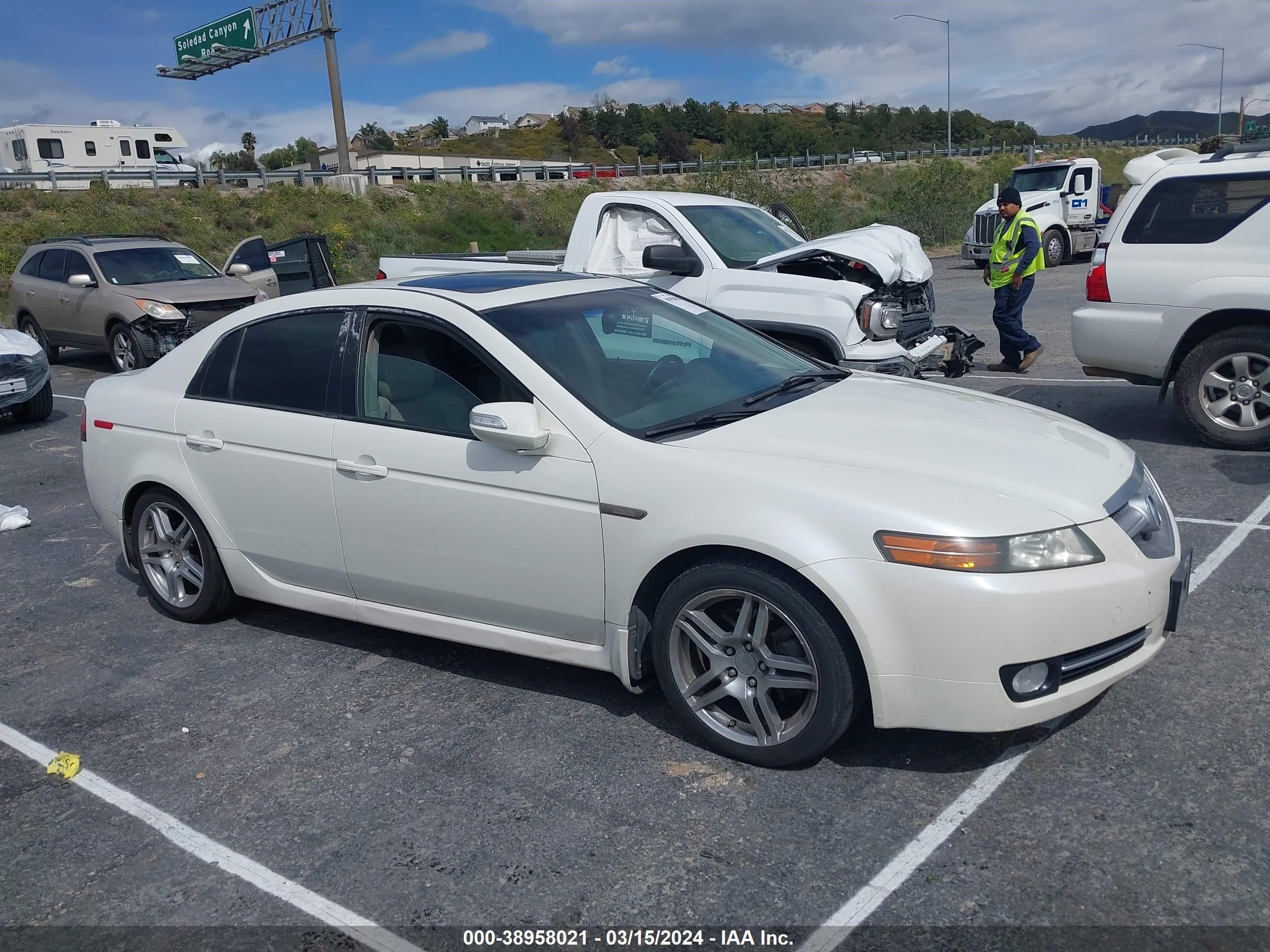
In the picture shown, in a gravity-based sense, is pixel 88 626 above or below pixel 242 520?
below

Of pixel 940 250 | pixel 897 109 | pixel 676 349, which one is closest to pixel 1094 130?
pixel 897 109

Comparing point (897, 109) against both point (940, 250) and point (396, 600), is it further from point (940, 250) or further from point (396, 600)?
point (396, 600)

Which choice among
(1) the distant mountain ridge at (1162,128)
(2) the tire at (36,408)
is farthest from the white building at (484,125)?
(2) the tire at (36,408)

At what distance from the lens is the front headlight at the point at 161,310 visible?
528 inches

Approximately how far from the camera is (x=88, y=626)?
5.33 m

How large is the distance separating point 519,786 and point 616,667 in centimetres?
54

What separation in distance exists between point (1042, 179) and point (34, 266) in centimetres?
1985

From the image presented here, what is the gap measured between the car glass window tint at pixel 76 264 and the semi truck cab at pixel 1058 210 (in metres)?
17.0

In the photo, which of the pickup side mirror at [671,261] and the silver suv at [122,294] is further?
the silver suv at [122,294]

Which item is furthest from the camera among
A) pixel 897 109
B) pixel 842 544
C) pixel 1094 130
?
pixel 1094 130

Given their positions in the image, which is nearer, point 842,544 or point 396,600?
point 842,544

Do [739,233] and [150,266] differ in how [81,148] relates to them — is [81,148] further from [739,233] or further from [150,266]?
[739,233]

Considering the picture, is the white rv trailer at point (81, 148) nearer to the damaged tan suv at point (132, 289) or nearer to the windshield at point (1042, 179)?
the damaged tan suv at point (132, 289)

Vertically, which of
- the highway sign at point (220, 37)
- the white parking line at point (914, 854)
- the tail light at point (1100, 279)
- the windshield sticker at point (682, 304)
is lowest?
the white parking line at point (914, 854)
